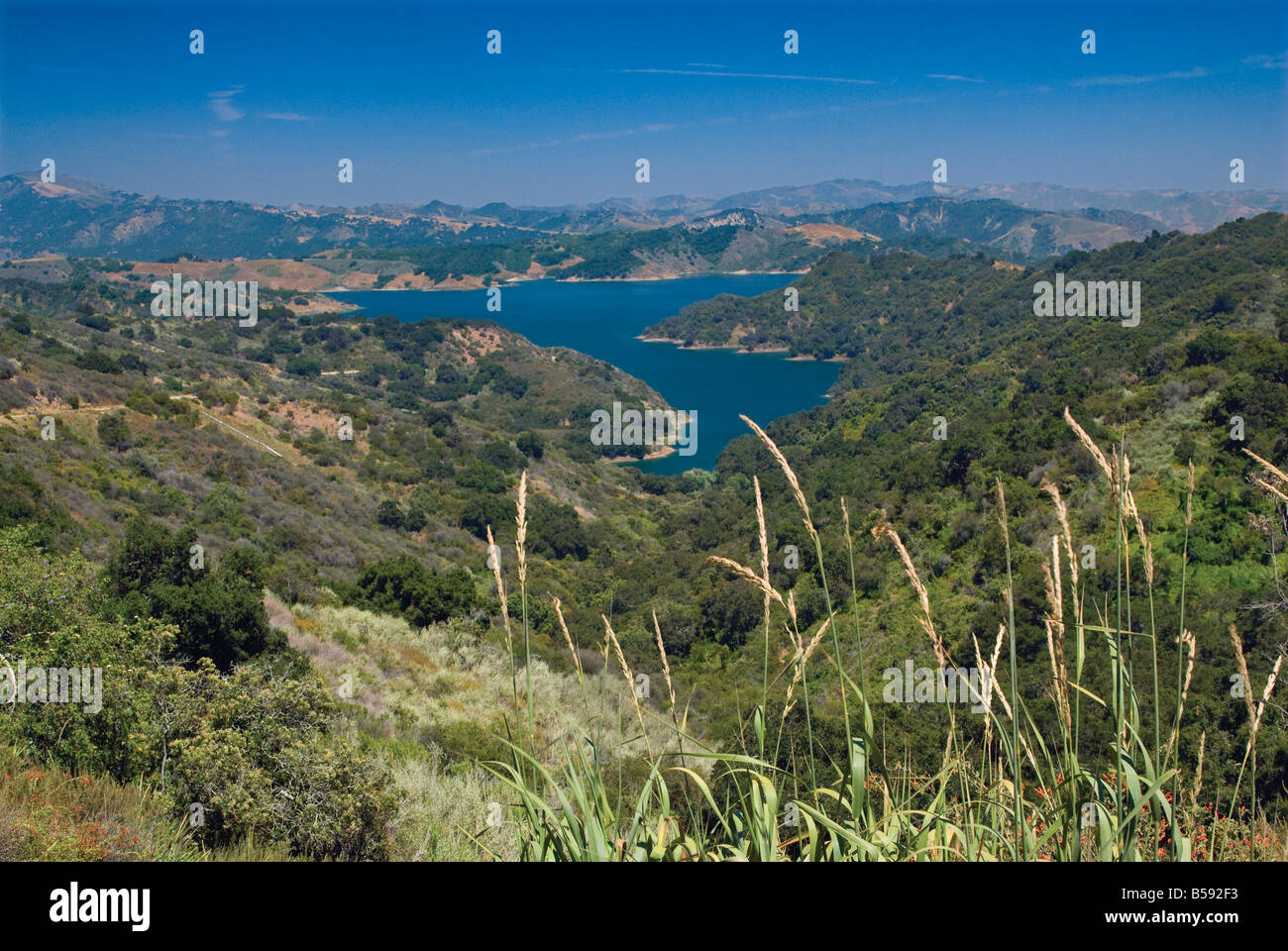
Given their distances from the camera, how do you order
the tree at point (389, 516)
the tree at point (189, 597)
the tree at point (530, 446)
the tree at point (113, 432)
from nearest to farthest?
the tree at point (189, 597), the tree at point (113, 432), the tree at point (389, 516), the tree at point (530, 446)

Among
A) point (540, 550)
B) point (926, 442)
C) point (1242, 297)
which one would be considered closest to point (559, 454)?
point (540, 550)

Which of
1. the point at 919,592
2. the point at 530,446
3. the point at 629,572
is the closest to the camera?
the point at 919,592

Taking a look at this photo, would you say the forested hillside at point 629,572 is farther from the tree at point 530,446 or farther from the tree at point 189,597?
the tree at point 530,446

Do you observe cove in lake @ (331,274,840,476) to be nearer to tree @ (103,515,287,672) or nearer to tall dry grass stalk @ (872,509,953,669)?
tree @ (103,515,287,672)

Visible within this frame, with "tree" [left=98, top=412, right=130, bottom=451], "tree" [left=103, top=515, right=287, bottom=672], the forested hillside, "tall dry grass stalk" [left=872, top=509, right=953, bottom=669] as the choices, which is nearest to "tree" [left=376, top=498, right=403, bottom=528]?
the forested hillside

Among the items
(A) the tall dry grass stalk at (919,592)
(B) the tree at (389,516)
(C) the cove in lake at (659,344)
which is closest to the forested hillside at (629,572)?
(A) the tall dry grass stalk at (919,592)

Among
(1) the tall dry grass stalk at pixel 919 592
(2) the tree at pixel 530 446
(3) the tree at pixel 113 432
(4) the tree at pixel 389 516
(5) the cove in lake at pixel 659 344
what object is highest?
(5) the cove in lake at pixel 659 344

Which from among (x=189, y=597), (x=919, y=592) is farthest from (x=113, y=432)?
(x=919, y=592)

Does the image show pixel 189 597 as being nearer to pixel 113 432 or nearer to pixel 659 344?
pixel 113 432
